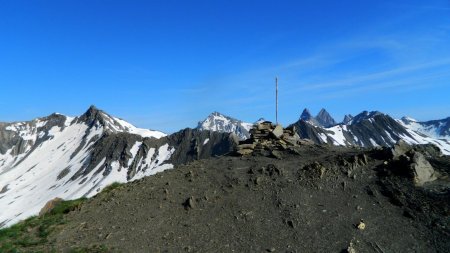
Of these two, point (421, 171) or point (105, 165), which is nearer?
point (421, 171)

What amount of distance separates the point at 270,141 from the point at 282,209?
10637 mm

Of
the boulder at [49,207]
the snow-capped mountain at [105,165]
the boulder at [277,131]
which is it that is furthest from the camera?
the snow-capped mountain at [105,165]

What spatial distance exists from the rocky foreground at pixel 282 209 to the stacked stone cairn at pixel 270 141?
198 cm

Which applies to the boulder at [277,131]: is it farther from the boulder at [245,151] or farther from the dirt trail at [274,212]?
the dirt trail at [274,212]

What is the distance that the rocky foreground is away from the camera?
1984cm

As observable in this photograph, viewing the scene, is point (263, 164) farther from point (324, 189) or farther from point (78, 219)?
point (78, 219)

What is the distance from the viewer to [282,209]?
888 inches

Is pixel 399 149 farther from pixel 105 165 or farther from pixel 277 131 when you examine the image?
pixel 105 165

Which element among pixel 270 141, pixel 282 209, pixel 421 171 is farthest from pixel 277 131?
pixel 421 171

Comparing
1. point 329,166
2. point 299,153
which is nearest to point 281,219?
point 329,166

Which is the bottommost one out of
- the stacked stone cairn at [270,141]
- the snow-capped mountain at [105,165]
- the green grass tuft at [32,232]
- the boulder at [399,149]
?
the green grass tuft at [32,232]

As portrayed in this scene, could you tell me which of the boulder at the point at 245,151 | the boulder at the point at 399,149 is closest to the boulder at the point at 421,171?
the boulder at the point at 399,149

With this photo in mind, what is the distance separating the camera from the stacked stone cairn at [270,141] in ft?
100

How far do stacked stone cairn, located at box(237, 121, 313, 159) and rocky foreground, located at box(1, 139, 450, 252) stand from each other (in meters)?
1.98
